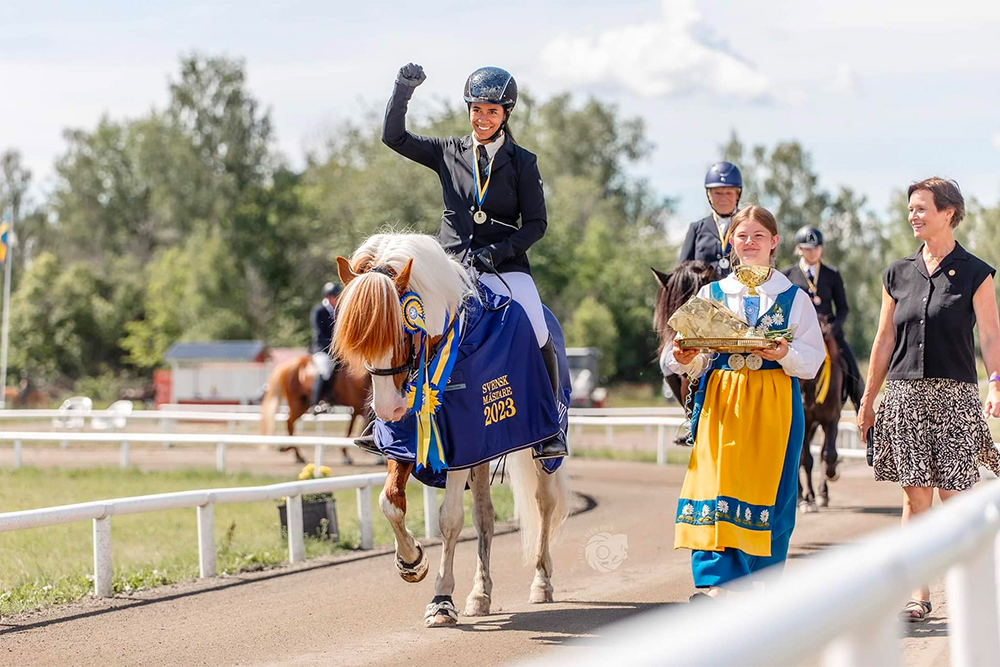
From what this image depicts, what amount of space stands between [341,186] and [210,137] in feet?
25.4

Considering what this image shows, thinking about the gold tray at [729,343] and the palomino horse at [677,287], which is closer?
the gold tray at [729,343]

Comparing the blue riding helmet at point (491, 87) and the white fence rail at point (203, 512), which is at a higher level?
the blue riding helmet at point (491, 87)

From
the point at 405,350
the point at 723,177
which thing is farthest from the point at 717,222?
the point at 405,350

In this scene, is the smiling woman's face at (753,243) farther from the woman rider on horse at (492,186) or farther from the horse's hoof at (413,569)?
the horse's hoof at (413,569)

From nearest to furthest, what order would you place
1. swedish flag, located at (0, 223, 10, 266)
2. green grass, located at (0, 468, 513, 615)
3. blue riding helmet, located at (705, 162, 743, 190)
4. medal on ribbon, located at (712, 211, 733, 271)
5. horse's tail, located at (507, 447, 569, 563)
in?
1. horse's tail, located at (507, 447, 569, 563)
2. green grass, located at (0, 468, 513, 615)
3. medal on ribbon, located at (712, 211, 733, 271)
4. blue riding helmet, located at (705, 162, 743, 190)
5. swedish flag, located at (0, 223, 10, 266)

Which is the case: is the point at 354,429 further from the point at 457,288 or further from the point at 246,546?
the point at 457,288

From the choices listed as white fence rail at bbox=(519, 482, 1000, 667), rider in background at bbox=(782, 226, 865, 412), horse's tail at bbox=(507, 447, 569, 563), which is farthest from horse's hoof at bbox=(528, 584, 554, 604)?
rider in background at bbox=(782, 226, 865, 412)

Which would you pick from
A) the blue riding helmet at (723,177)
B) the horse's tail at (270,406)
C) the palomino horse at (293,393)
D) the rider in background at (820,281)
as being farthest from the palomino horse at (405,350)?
the horse's tail at (270,406)

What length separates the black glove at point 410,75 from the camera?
7.52m

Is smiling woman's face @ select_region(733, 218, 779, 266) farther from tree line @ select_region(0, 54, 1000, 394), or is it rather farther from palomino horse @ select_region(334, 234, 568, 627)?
tree line @ select_region(0, 54, 1000, 394)

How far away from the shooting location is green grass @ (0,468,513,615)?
8.68 metres

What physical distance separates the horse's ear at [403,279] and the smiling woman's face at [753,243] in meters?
1.75

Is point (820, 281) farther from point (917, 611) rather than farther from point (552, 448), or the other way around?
point (917, 611)

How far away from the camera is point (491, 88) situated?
7469 mm
